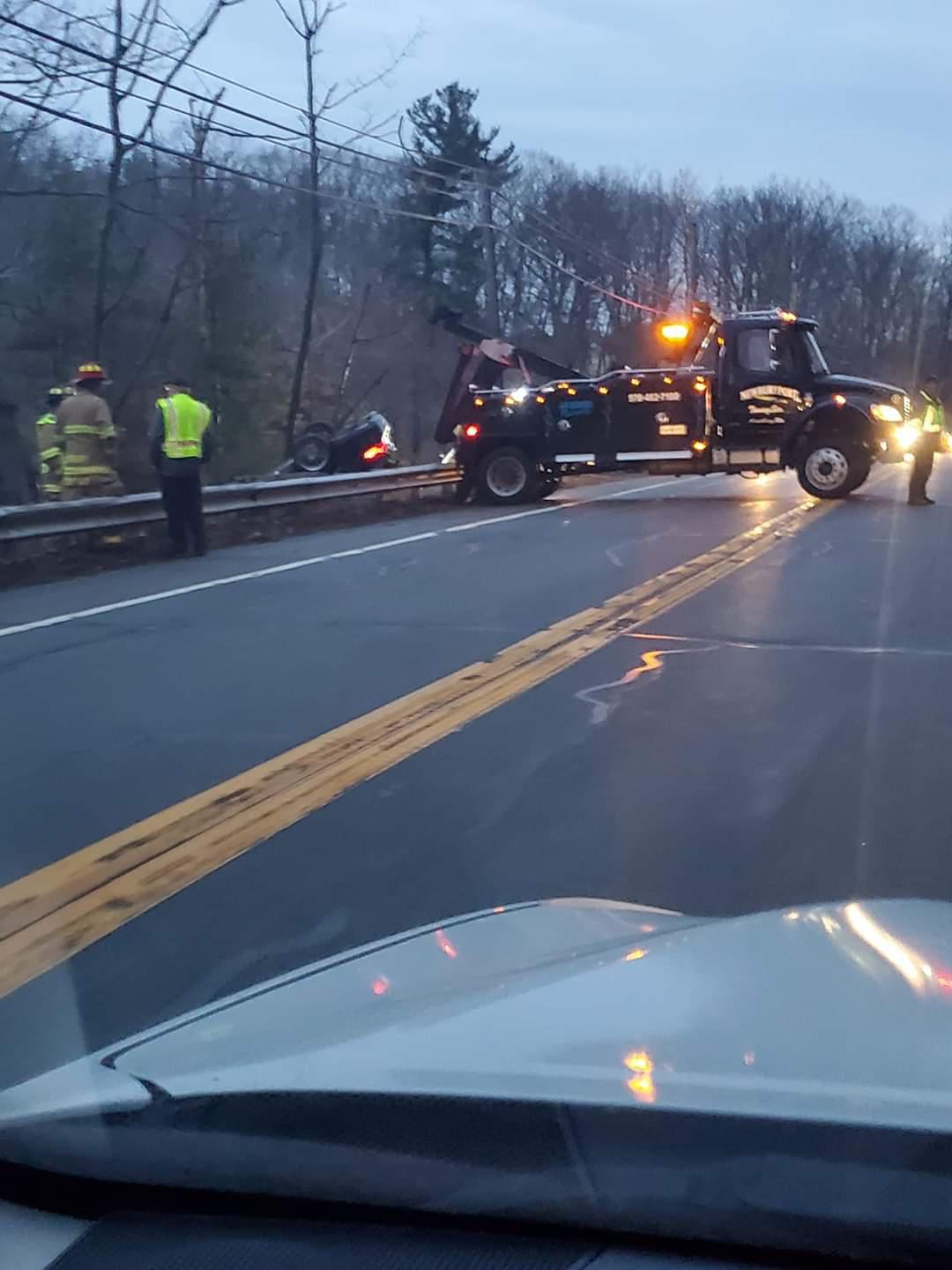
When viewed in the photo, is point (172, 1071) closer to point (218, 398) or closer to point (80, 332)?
point (80, 332)

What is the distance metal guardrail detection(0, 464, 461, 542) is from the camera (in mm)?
15430

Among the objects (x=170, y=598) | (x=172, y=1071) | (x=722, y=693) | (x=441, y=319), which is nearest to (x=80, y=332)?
(x=441, y=319)

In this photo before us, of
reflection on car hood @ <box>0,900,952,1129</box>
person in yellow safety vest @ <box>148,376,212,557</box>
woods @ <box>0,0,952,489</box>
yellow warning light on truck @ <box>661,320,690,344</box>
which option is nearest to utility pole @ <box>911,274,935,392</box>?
woods @ <box>0,0,952,489</box>

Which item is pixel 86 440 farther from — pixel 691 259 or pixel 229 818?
pixel 691 259

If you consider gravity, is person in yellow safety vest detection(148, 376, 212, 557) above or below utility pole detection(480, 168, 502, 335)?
below

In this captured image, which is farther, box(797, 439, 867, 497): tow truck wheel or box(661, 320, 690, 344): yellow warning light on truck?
box(661, 320, 690, 344): yellow warning light on truck

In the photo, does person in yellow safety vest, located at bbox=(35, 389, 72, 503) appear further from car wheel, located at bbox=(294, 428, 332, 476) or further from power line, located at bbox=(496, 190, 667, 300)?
power line, located at bbox=(496, 190, 667, 300)

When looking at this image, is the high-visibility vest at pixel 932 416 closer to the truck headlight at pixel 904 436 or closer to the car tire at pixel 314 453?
the truck headlight at pixel 904 436

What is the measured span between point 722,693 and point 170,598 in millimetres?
5668

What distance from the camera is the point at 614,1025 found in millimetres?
2729

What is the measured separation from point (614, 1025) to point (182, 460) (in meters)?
14.2

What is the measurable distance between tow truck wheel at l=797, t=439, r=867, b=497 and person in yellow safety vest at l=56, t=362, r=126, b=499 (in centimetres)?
1119

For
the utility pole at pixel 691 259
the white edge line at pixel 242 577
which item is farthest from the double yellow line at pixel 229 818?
the utility pole at pixel 691 259

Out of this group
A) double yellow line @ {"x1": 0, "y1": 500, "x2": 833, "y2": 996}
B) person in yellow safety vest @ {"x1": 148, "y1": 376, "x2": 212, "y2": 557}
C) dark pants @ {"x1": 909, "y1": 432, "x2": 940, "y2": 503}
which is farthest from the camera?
dark pants @ {"x1": 909, "y1": 432, "x2": 940, "y2": 503}
